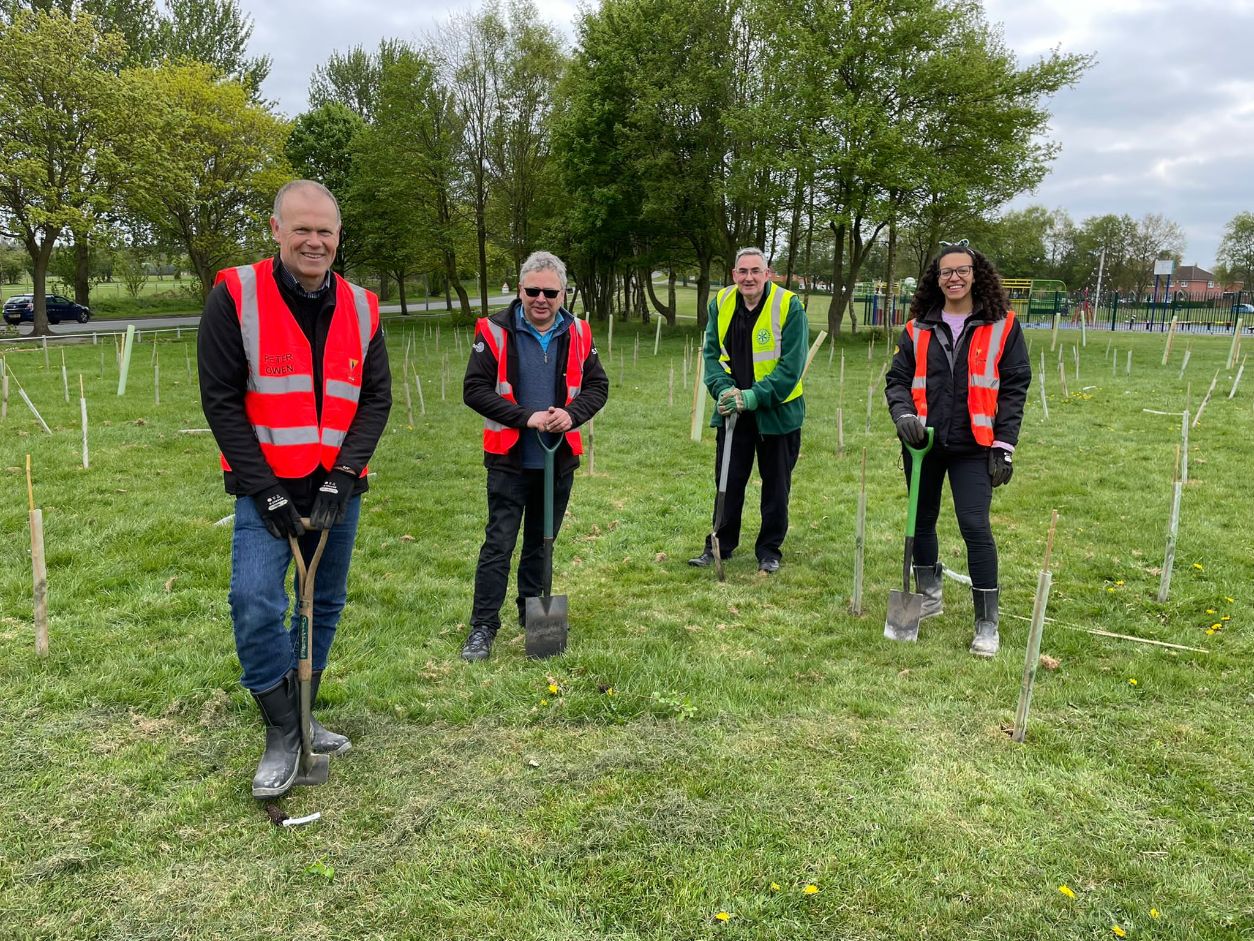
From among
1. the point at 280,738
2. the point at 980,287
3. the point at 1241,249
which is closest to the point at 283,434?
the point at 280,738

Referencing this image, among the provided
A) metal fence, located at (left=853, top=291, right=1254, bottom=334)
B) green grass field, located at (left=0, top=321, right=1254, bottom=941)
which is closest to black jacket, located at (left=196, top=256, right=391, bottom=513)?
green grass field, located at (left=0, top=321, right=1254, bottom=941)

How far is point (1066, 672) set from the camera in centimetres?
379

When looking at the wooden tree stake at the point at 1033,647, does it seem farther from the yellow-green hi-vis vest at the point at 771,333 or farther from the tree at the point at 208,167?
the tree at the point at 208,167

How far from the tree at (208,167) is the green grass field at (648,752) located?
2167cm

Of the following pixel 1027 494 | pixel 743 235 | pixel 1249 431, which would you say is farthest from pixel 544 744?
pixel 743 235

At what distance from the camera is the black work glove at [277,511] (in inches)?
103

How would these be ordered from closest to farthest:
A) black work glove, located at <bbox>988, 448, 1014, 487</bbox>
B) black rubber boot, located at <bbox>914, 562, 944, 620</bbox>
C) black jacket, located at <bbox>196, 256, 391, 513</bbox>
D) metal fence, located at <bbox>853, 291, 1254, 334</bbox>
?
black jacket, located at <bbox>196, 256, 391, 513</bbox>
black work glove, located at <bbox>988, 448, 1014, 487</bbox>
black rubber boot, located at <bbox>914, 562, 944, 620</bbox>
metal fence, located at <bbox>853, 291, 1254, 334</bbox>

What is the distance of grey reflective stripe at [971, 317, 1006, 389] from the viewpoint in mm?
3955

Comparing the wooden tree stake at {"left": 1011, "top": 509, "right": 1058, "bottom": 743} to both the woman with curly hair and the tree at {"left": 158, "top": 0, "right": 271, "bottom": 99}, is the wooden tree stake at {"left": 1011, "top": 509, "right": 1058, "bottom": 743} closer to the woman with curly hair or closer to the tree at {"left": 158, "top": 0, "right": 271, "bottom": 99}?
the woman with curly hair

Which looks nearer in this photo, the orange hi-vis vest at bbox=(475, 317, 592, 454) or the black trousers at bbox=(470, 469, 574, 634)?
the orange hi-vis vest at bbox=(475, 317, 592, 454)

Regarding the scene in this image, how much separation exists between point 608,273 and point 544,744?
2896cm

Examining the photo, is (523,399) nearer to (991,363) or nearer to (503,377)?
(503,377)

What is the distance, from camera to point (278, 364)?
2.65 m

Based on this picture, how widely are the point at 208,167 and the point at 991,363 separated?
2907 cm
